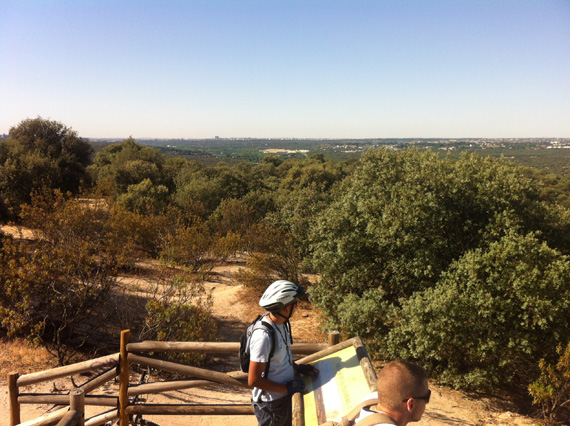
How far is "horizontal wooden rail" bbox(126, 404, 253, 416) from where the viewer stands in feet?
13.4

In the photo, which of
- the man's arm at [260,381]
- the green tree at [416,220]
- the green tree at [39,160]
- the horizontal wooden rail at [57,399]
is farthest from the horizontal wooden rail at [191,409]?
the green tree at [39,160]

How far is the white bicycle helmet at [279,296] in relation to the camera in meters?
2.92

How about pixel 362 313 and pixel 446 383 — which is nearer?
pixel 446 383

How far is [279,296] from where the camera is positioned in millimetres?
2943

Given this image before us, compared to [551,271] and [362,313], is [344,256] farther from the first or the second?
[551,271]

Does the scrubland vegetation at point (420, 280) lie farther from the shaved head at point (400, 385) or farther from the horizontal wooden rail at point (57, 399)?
the shaved head at point (400, 385)

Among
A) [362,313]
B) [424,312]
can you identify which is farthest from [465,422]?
[362,313]

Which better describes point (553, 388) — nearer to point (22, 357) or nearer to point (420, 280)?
point (420, 280)

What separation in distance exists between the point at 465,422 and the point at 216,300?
1043cm

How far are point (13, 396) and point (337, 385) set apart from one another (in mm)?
3949

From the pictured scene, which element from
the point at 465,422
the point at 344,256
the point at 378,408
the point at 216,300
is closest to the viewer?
the point at 378,408

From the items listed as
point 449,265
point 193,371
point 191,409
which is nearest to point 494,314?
point 449,265

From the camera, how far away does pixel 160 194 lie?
94.3ft

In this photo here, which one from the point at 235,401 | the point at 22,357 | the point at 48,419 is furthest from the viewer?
the point at 22,357
